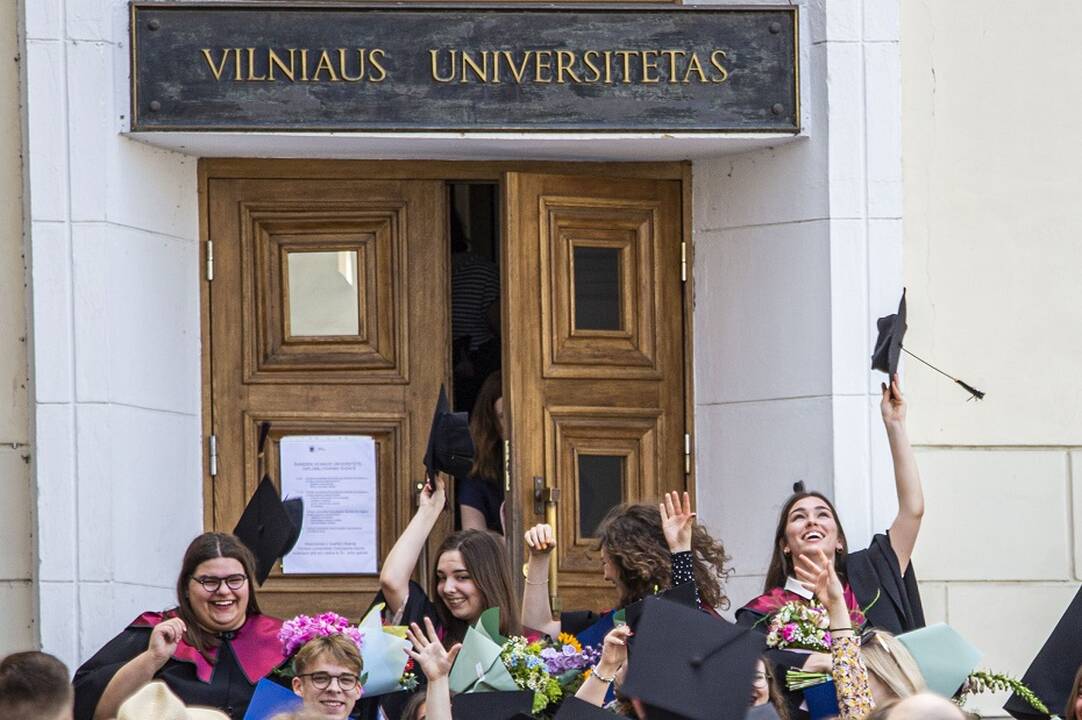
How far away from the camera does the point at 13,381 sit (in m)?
11.5

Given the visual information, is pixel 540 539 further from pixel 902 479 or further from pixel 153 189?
pixel 153 189

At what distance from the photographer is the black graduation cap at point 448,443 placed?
1128 cm

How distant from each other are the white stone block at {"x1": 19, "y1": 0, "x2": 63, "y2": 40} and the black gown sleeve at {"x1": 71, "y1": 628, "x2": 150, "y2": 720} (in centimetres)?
265

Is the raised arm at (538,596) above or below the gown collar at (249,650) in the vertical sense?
above

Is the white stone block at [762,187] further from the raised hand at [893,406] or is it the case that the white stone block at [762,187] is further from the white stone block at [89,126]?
the white stone block at [89,126]

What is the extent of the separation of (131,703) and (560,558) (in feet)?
15.0

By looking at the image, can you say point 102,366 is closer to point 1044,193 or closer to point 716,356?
point 716,356

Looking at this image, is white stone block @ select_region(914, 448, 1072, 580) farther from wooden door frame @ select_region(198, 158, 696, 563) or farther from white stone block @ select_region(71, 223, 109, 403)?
white stone block @ select_region(71, 223, 109, 403)

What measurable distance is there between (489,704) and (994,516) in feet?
9.66

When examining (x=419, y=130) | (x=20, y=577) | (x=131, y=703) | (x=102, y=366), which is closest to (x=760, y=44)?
(x=419, y=130)

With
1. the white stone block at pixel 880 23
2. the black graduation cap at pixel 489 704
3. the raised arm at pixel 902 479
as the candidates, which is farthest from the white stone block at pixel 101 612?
the white stone block at pixel 880 23

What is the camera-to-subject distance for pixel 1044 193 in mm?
11953

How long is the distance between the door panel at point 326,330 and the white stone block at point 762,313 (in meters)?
1.24

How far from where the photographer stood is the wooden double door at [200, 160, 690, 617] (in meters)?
12.0
